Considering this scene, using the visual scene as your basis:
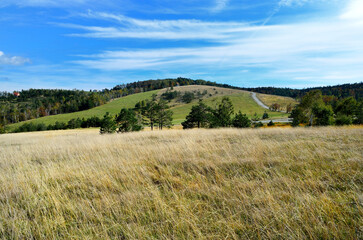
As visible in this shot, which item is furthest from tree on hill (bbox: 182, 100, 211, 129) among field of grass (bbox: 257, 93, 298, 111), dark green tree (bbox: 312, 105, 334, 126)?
field of grass (bbox: 257, 93, 298, 111)

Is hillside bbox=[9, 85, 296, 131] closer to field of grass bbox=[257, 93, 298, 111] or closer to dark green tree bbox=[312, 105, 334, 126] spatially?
field of grass bbox=[257, 93, 298, 111]

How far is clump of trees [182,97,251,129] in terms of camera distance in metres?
33.3

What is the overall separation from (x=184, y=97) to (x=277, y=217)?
141 metres

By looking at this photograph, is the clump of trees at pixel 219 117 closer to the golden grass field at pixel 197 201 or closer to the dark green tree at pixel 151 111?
the dark green tree at pixel 151 111

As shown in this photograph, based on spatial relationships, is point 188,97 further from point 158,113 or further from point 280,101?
point 158,113

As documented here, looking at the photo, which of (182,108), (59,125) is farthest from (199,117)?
(59,125)

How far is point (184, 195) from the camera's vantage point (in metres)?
3.65

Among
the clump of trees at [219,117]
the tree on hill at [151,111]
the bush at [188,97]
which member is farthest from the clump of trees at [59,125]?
the bush at [188,97]

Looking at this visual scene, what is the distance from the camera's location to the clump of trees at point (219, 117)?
33.3 meters

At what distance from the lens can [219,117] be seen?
36.3 m

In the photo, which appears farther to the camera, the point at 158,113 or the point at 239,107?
the point at 239,107

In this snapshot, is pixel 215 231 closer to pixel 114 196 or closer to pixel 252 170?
pixel 114 196

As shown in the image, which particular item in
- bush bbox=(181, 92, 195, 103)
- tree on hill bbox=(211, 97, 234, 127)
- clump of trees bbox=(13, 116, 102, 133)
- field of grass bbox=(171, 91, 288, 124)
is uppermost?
bush bbox=(181, 92, 195, 103)

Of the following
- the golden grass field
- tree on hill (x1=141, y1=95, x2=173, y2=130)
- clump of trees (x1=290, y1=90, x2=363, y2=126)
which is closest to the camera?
the golden grass field
